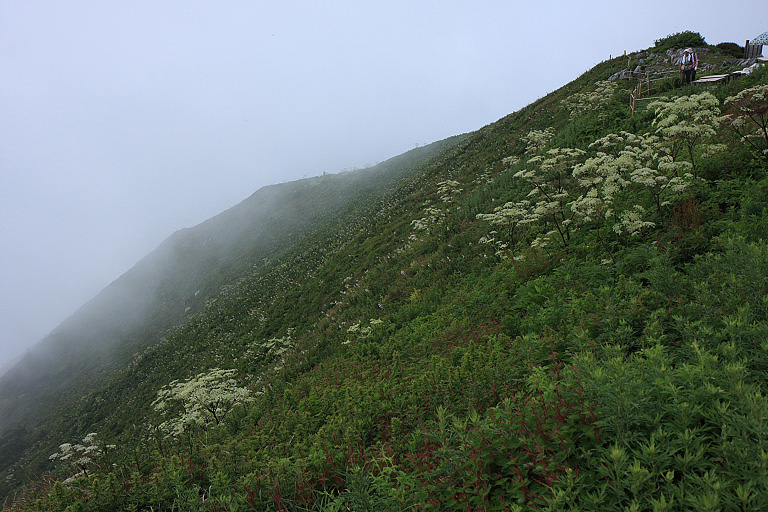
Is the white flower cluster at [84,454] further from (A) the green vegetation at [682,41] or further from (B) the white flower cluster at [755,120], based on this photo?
(A) the green vegetation at [682,41]

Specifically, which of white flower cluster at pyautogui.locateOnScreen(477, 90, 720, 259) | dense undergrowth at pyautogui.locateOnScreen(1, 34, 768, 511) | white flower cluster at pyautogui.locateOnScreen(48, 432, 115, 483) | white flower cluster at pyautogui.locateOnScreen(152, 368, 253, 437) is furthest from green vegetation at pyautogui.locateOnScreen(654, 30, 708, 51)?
white flower cluster at pyautogui.locateOnScreen(48, 432, 115, 483)

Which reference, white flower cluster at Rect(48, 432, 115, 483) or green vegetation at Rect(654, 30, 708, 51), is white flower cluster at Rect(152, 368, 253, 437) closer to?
white flower cluster at Rect(48, 432, 115, 483)

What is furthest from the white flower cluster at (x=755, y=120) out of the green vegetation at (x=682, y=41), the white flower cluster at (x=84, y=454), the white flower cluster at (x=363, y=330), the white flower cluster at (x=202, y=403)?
the green vegetation at (x=682, y=41)

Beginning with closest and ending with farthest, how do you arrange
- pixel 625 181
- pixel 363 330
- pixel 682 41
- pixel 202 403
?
1. pixel 625 181
2. pixel 202 403
3. pixel 363 330
4. pixel 682 41

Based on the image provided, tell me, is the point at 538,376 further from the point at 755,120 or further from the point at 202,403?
the point at 755,120

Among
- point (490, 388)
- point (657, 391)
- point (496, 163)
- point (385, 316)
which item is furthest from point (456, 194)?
point (657, 391)

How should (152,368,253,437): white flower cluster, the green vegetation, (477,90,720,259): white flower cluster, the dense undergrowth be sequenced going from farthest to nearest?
the green vegetation → (152,368,253,437): white flower cluster → (477,90,720,259): white flower cluster → the dense undergrowth

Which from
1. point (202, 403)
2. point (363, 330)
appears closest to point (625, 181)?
point (363, 330)

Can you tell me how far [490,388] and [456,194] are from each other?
50.6ft

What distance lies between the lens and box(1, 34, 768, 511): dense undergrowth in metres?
2.57

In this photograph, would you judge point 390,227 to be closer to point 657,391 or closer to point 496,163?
point 496,163

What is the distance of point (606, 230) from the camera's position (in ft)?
26.3

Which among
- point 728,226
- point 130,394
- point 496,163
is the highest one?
point 496,163

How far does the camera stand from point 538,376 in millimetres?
3861
